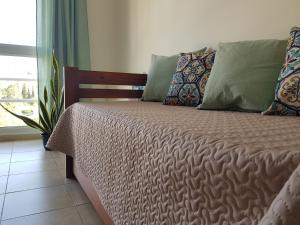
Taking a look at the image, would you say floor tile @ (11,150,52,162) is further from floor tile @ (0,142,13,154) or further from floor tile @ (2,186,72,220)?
floor tile @ (2,186,72,220)

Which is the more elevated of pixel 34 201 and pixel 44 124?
pixel 44 124

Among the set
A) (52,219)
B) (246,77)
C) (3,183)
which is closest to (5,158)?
(3,183)

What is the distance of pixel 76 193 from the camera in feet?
4.70

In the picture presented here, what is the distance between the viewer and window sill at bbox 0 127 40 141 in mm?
2778

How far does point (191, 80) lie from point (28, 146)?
1.93 m

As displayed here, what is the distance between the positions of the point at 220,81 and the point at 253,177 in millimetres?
831

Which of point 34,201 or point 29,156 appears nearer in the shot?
point 34,201

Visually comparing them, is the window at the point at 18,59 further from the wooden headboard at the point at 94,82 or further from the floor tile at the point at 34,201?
the floor tile at the point at 34,201

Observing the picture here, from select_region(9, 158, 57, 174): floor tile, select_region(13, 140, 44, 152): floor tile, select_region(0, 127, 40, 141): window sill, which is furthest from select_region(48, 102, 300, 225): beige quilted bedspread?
select_region(0, 127, 40, 141): window sill

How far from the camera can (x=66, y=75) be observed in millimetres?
1614

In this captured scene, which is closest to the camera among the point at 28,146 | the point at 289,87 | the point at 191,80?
the point at 289,87

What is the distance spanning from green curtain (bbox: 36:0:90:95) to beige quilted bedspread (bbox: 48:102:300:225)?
209 cm

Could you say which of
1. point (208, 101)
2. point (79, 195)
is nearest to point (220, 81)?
point (208, 101)

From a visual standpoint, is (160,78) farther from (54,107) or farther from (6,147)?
(6,147)
